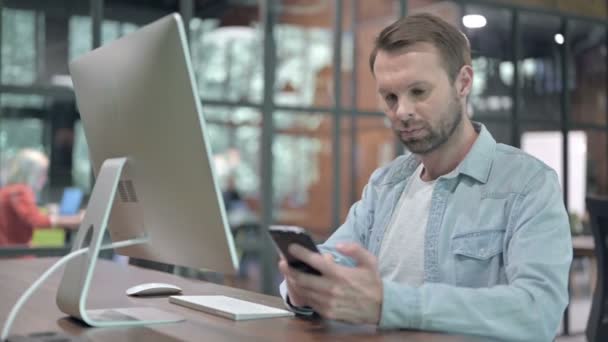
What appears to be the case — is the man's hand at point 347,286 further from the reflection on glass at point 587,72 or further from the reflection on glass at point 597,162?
the reflection on glass at point 597,162

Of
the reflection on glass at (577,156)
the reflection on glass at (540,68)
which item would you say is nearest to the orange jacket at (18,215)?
the reflection on glass at (577,156)

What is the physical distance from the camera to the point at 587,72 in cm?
712

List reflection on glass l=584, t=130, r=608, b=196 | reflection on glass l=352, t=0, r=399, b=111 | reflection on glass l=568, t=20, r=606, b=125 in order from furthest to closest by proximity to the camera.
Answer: reflection on glass l=584, t=130, r=608, b=196 < reflection on glass l=568, t=20, r=606, b=125 < reflection on glass l=352, t=0, r=399, b=111

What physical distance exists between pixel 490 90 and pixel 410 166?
15.5 ft

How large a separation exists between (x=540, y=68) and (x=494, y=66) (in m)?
0.54

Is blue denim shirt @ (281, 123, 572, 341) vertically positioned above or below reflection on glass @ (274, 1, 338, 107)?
below

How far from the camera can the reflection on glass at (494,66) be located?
6301 millimetres

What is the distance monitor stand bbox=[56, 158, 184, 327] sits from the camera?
1.42m

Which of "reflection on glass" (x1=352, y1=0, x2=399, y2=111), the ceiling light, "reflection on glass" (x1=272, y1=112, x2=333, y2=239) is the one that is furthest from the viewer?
the ceiling light

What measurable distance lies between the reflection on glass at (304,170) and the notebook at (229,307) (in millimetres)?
3502

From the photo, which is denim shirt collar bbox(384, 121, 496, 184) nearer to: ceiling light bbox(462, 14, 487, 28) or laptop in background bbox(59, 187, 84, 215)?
laptop in background bbox(59, 187, 84, 215)

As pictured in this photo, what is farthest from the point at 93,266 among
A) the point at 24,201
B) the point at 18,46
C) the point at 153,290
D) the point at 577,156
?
the point at 577,156

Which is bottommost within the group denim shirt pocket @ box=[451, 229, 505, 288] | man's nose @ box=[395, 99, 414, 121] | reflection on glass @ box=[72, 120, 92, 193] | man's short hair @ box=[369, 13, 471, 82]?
denim shirt pocket @ box=[451, 229, 505, 288]

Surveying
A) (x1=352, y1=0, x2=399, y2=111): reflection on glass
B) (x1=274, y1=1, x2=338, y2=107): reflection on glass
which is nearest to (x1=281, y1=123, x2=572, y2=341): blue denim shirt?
(x1=274, y1=1, x2=338, y2=107): reflection on glass
